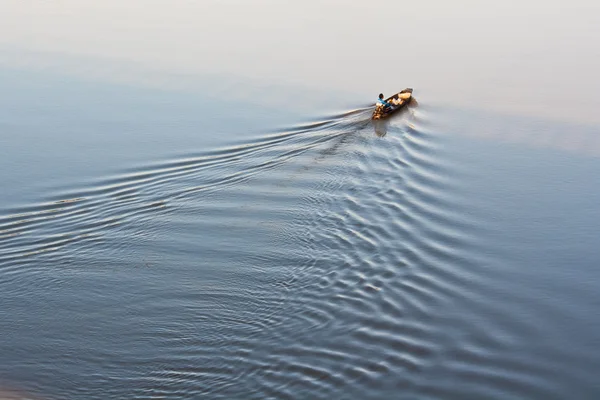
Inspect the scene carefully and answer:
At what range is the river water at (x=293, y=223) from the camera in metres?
11.0

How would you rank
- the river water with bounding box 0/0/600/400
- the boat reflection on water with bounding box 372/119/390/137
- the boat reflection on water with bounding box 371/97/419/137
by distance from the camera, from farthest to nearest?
the boat reflection on water with bounding box 371/97/419/137
the boat reflection on water with bounding box 372/119/390/137
the river water with bounding box 0/0/600/400

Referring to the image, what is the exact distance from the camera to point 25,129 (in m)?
18.8

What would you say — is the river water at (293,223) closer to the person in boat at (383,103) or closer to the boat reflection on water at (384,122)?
the boat reflection on water at (384,122)

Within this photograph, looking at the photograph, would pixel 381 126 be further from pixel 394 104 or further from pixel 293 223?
pixel 293 223

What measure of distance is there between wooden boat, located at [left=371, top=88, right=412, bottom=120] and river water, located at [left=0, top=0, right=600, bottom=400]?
11.5 inches

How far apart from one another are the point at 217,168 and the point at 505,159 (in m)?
6.74

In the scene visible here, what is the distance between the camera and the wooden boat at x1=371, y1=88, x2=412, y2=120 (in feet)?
67.1

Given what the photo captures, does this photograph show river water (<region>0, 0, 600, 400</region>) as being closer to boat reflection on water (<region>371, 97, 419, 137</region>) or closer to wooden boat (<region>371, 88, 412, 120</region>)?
boat reflection on water (<region>371, 97, 419, 137</region>)

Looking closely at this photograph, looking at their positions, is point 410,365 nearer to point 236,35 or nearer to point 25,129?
point 25,129

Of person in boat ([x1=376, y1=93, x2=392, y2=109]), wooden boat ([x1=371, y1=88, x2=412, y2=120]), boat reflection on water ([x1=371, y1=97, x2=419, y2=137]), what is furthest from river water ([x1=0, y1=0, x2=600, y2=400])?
person in boat ([x1=376, y1=93, x2=392, y2=109])

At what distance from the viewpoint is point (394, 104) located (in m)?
21.1

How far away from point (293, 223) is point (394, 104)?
7.45 meters

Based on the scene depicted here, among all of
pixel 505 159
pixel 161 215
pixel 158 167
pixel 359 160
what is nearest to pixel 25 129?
pixel 158 167

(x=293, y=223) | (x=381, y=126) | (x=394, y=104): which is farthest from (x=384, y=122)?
(x=293, y=223)
